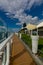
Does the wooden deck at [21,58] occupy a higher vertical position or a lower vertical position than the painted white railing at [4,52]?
lower

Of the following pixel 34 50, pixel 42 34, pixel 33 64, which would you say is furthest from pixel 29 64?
pixel 42 34

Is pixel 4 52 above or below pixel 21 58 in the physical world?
above

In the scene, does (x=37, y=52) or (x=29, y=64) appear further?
(x=37, y=52)

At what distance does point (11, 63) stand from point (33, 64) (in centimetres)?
75

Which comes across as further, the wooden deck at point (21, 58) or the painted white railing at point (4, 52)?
the wooden deck at point (21, 58)

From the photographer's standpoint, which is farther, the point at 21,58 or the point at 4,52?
the point at 21,58

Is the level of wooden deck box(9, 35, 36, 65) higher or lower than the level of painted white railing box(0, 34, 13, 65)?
lower

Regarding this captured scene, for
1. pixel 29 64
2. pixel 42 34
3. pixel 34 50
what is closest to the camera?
pixel 29 64

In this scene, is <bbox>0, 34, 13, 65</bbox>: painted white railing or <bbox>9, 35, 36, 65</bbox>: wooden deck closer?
<bbox>0, 34, 13, 65</bbox>: painted white railing

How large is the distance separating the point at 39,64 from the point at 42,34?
2172cm

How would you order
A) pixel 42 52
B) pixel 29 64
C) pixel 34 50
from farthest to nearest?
pixel 34 50 → pixel 42 52 → pixel 29 64

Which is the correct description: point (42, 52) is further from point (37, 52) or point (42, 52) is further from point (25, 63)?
point (25, 63)

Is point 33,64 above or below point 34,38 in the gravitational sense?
below

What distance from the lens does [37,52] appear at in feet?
24.8
